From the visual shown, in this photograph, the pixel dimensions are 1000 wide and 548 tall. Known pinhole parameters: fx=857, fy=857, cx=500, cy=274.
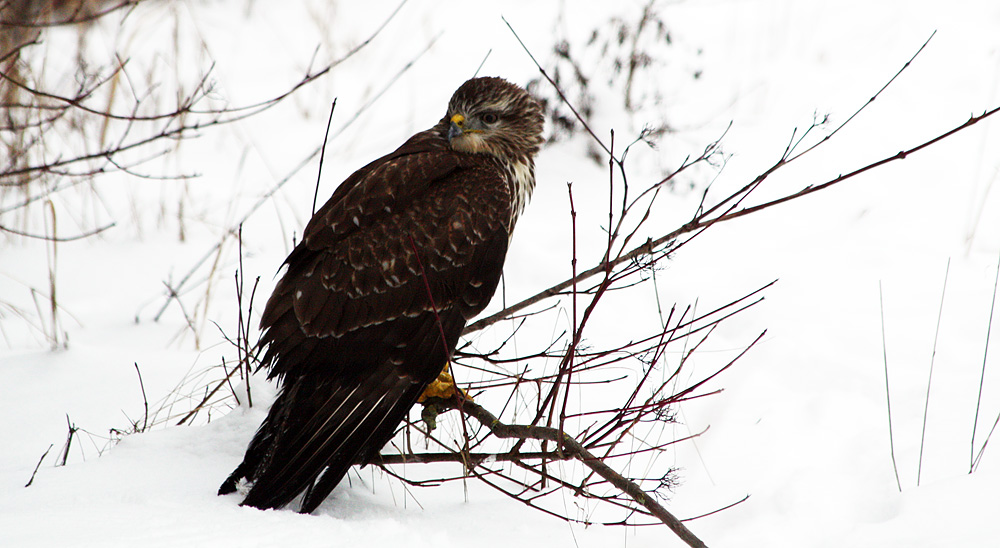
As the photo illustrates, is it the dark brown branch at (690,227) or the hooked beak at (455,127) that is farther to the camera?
the hooked beak at (455,127)

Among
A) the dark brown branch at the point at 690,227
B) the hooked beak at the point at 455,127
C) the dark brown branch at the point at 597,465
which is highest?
the hooked beak at the point at 455,127

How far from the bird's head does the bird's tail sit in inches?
40.3

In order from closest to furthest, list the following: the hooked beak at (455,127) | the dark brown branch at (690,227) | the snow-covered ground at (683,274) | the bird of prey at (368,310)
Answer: the dark brown branch at (690,227) → the bird of prey at (368,310) → the snow-covered ground at (683,274) → the hooked beak at (455,127)

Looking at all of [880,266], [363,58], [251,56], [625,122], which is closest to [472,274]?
[880,266]

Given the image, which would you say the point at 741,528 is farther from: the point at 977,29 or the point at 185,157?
the point at 977,29

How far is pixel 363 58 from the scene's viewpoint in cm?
773

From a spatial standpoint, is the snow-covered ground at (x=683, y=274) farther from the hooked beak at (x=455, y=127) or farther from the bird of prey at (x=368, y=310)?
the hooked beak at (x=455, y=127)

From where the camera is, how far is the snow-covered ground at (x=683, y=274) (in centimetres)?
280

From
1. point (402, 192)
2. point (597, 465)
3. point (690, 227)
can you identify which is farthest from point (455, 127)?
point (597, 465)

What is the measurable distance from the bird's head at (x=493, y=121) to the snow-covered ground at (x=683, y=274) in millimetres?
1243

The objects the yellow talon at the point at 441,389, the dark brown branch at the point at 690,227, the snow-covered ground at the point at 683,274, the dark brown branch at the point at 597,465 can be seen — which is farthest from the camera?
the yellow talon at the point at 441,389

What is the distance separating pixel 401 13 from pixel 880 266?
558 centimetres

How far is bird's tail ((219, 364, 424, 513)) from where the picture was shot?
8.50 feet

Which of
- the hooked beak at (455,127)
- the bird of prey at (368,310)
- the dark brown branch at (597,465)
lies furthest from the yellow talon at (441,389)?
the hooked beak at (455,127)
